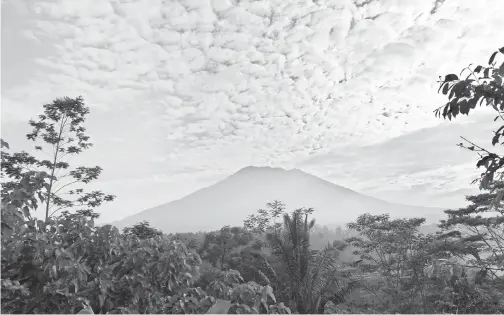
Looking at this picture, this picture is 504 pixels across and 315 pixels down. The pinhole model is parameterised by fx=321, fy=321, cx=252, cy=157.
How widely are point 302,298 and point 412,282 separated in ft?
27.8

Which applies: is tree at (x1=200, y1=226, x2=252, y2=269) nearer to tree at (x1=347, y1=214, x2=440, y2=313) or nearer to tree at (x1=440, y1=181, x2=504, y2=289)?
tree at (x1=347, y1=214, x2=440, y2=313)

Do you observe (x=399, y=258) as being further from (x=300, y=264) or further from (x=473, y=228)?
(x=300, y=264)

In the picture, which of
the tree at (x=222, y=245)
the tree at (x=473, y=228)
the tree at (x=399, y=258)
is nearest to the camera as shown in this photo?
the tree at (x=473, y=228)

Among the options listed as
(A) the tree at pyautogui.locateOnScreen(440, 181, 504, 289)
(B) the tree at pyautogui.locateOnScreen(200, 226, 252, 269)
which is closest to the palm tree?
(A) the tree at pyautogui.locateOnScreen(440, 181, 504, 289)

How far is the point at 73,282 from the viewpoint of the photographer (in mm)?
1988

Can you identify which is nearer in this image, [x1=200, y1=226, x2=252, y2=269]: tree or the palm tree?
the palm tree

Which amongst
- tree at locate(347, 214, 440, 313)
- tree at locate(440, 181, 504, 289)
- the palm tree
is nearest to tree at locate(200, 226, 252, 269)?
tree at locate(347, 214, 440, 313)

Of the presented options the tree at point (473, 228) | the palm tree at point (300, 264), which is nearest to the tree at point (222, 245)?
the palm tree at point (300, 264)

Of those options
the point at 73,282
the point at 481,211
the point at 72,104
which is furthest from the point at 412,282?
the point at 72,104

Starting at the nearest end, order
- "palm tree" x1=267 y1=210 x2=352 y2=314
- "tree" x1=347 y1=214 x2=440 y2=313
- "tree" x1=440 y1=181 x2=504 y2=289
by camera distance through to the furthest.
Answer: "palm tree" x1=267 y1=210 x2=352 y2=314 → "tree" x1=440 y1=181 x2=504 y2=289 → "tree" x1=347 y1=214 x2=440 y2=313

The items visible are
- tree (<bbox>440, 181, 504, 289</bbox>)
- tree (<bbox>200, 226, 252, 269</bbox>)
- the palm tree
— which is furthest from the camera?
tree (<bbox>200, 226, 252, 269</bbox>)

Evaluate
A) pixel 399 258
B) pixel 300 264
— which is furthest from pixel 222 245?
pixel 300 264

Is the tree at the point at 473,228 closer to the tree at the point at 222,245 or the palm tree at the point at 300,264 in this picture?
the palm tree at the point at 300,264

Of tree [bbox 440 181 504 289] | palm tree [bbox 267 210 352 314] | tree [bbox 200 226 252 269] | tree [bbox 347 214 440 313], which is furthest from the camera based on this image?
tree [bbox 200 226 252 269]
